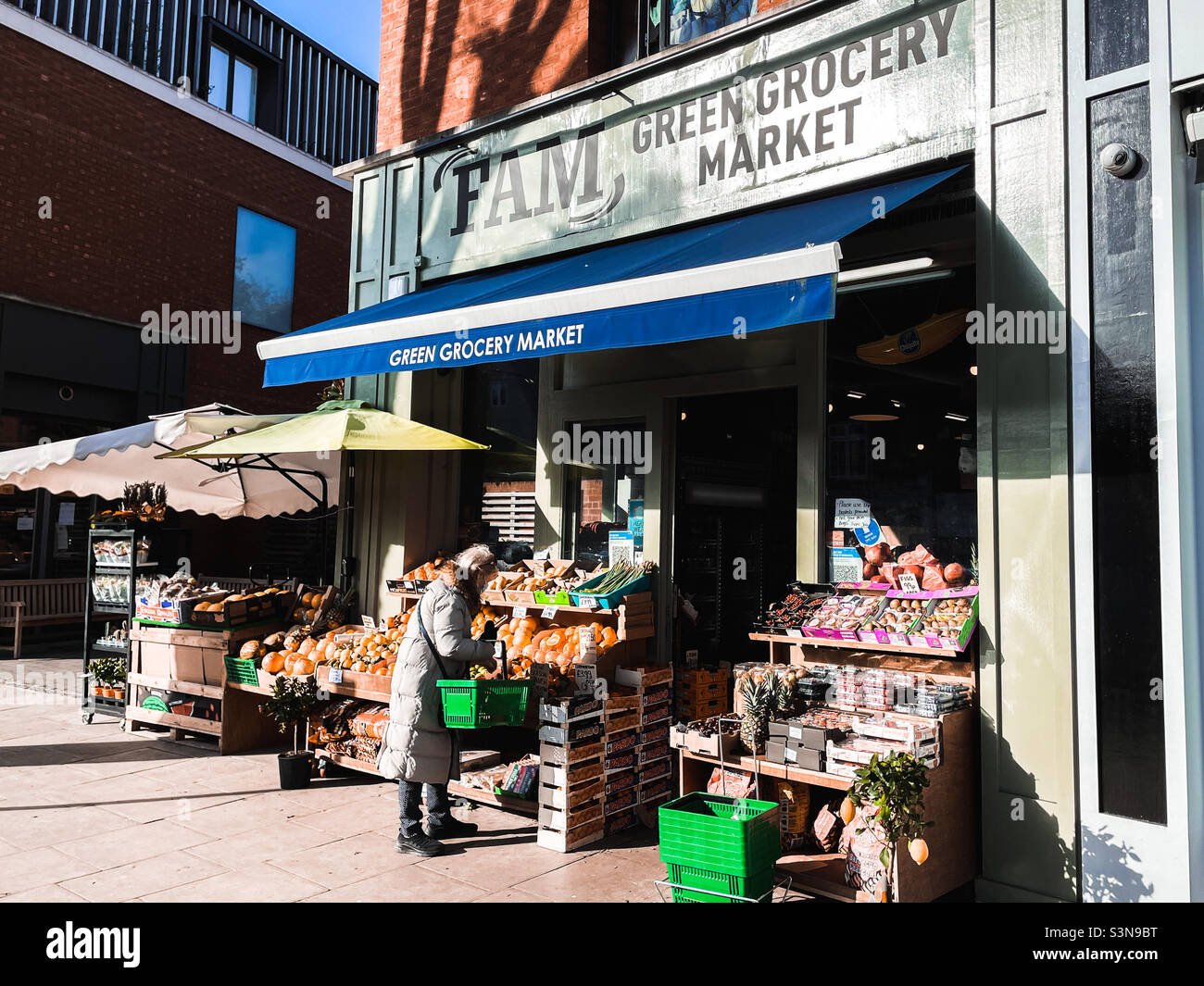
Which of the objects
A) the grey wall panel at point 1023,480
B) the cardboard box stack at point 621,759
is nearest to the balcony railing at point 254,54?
the cardboard box stack at point 621,759

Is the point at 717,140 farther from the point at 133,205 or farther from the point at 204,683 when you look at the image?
the point at 133,205

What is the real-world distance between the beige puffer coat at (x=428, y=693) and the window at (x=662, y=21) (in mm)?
5376

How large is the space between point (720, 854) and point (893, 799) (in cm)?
88

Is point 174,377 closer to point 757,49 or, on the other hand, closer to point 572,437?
point 572,437

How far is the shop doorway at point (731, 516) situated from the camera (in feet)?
25.8

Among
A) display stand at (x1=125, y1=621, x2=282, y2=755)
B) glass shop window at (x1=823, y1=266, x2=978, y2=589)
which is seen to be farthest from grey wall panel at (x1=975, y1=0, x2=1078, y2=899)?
display stand at (x1=125, y1=621, x2=282, y2=755)

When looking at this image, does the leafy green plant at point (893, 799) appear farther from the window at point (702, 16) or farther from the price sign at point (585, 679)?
the window at point (702, 16)

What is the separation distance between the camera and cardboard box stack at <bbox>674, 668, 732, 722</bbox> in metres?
7.61

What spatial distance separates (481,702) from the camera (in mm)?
5738

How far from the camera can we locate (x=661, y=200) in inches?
287

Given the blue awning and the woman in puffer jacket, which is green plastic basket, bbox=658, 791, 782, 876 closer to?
the woman in puffer jacket

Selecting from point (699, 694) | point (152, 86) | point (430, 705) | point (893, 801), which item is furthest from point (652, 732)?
point (152, 86)
